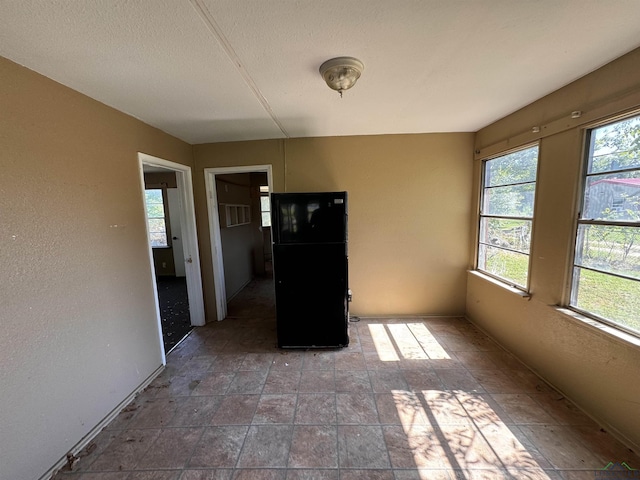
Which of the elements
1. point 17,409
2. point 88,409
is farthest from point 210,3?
point 88,409

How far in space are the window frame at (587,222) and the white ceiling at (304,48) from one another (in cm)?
37

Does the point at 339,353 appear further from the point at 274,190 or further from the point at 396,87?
the point at 396,87

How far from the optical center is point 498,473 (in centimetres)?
136

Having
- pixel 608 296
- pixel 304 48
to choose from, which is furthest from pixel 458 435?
pixel 304 48

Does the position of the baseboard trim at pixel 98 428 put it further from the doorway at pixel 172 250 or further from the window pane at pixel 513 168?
the window pane at pixel 513 168

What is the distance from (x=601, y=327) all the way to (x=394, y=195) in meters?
2.05

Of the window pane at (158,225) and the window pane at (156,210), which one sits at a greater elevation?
the window pane at (156,210)

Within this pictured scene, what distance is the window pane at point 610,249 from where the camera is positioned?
4.93ft

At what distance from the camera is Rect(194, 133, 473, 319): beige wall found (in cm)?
301

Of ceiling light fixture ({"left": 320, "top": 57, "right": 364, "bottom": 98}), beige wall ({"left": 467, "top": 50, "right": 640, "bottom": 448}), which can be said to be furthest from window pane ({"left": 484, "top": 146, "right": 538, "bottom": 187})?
ceiling light fixture ({"left": 320, "top": 57, "right": 364, "bottom": 98})

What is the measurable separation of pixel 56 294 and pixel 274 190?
84.3 inches

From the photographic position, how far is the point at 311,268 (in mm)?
2512

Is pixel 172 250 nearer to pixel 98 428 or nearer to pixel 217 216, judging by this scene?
pixel 217 216

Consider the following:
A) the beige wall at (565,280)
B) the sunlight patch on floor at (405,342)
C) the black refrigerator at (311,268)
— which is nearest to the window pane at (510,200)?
the beige wall at (565,280)
